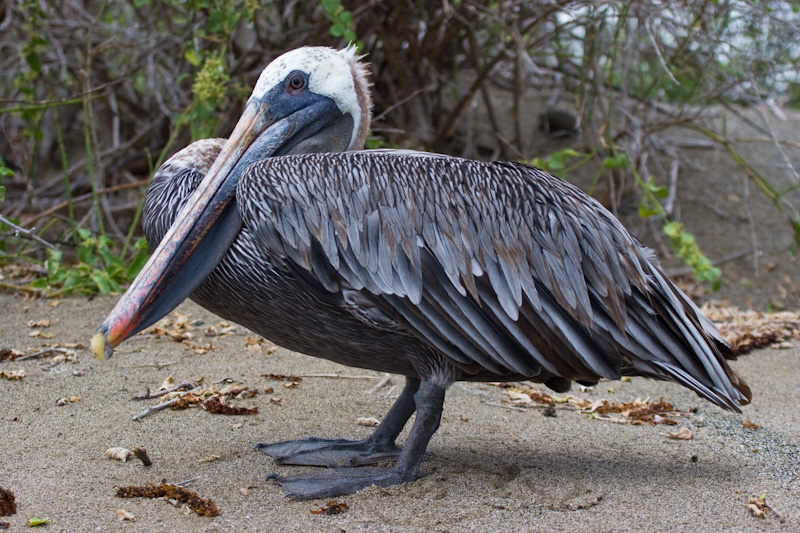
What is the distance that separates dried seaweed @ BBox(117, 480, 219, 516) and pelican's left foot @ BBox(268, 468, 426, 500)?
0.31 m

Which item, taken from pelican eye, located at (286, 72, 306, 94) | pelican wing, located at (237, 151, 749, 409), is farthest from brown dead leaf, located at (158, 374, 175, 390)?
pelican eye, located at (286, 72, 306, 94)

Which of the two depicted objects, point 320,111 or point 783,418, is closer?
point 320,111

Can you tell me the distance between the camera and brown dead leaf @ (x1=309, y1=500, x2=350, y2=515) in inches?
104

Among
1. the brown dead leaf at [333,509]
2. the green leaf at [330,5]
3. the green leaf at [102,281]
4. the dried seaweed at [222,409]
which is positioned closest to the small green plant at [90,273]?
the green leaf at [102,281]

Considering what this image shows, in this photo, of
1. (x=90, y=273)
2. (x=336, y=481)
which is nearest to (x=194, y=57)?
(x=90, y=273)

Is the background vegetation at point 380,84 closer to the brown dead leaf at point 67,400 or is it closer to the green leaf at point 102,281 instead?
the green leaf at point 102,281

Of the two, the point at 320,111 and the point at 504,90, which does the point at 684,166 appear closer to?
the point at 504,90

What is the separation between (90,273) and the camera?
196 inches

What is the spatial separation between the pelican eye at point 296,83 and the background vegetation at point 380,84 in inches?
68.1

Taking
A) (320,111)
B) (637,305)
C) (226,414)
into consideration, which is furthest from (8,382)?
(637,305)

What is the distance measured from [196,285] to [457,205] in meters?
0.99

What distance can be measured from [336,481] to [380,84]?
4.76 metres

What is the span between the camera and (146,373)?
156 inches

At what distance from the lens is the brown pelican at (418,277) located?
2777 mm
